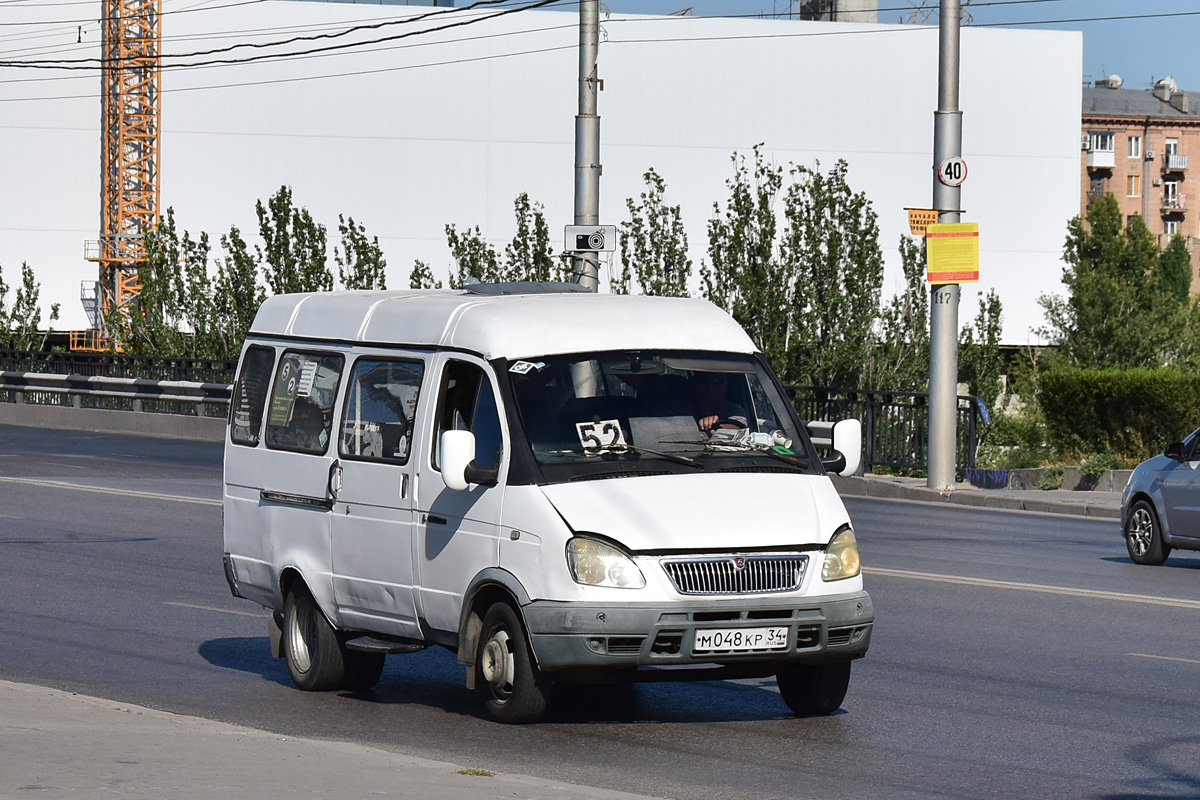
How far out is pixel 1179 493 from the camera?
650 inches

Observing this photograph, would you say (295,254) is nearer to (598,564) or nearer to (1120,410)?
(1120,410)

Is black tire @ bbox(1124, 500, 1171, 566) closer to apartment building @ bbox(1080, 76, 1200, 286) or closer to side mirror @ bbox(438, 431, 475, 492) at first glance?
side mirror @ bbox(438, 431, 475, 492)

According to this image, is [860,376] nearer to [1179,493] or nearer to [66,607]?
[1179,493]

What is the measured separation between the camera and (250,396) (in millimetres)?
10562

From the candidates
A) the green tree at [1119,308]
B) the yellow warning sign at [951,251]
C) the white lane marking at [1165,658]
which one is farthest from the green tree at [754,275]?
the green tree at [1119,308]

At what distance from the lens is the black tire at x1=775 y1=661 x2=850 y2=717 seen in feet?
28.6

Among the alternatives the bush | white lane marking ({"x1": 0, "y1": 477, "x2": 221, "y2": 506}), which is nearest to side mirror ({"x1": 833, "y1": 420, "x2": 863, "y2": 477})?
white lane marking ({"x1": 0, "y1": 477, "x2": 221, "y2": 506})

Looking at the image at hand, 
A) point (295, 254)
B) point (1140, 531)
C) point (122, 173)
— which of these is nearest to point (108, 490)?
point (1140, 531)

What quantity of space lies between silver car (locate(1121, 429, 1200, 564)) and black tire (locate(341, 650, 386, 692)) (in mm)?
9080

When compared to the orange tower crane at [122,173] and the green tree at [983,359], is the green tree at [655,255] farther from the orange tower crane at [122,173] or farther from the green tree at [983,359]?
the orange tower crane at [122,173]

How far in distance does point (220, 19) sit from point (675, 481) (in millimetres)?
→ 65756

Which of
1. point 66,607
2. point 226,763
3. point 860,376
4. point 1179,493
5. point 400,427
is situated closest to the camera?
point 226,763

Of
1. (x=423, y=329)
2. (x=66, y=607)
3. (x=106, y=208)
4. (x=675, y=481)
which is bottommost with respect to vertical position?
(x=66, y=607)

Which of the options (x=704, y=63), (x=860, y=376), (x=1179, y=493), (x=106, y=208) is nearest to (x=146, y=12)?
(x=106, y=208)
